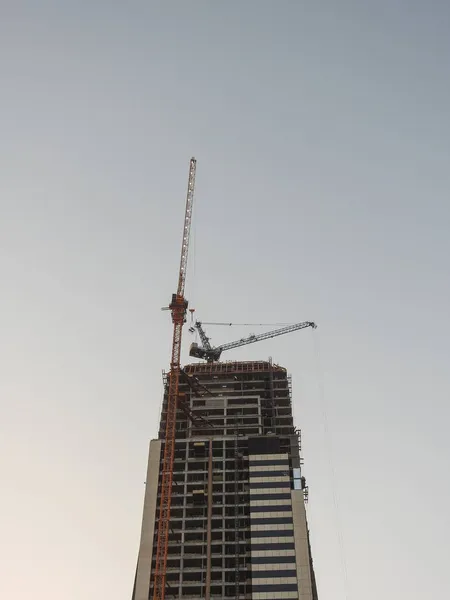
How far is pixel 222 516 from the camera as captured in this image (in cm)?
16988

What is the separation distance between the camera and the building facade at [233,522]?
509ft

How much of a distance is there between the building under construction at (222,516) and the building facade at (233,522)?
24 cm

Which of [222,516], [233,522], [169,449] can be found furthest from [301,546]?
[169,449]

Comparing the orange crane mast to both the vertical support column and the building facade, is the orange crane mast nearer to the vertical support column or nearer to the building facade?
the building facade

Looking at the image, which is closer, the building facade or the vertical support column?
the vertical support column

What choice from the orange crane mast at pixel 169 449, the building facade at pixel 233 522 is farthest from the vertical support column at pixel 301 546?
the orange crane mast at pixel 169 449

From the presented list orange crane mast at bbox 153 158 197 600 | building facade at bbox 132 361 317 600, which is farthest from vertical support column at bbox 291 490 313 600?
orange crane mast at bbox 153 158 197 600

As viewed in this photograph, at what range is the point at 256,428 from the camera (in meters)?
194

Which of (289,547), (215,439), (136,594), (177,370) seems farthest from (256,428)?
(136,594)

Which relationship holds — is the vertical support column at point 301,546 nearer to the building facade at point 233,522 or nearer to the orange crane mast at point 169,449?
the building facade at point 233,522

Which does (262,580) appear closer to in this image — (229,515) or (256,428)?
(229,515)

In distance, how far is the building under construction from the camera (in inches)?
6117

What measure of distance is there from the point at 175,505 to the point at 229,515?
15.3 meters

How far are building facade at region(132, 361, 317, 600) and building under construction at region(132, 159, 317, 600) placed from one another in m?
0.24
